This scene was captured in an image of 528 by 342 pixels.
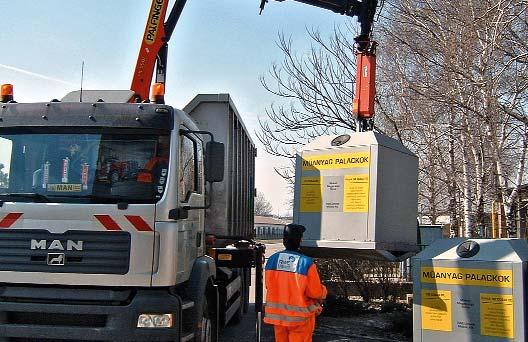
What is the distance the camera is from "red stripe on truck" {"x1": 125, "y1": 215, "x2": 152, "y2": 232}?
4.73m

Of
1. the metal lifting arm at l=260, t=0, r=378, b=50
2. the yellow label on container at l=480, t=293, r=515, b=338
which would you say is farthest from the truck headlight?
the metal lifting arm at l=260, t=0, r=378, b=50

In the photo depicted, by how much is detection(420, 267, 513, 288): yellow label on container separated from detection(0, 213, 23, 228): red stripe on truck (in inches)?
134

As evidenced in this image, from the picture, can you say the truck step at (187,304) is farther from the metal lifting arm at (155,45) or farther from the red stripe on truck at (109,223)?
the metal lifting arm at (155,45)

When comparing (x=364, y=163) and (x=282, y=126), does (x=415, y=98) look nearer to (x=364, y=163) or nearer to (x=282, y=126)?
(x=282, y=126)

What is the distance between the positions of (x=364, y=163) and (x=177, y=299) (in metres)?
1.98

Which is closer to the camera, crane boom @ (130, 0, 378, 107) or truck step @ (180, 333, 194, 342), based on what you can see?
truck step @ (180, 333, 194, 342)

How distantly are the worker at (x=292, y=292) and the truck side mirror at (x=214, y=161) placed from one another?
35.1 inches

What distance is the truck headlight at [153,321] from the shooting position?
4.63 m

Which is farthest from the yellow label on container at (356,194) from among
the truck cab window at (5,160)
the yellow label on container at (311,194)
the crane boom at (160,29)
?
the truck cab window at (5,160)

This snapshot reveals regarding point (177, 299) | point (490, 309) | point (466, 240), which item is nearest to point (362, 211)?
point (466, 240)

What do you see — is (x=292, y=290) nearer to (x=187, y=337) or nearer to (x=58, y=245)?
(x=187, y=337)

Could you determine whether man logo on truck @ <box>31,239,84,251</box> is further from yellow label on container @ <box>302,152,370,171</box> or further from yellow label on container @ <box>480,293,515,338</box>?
yellow label on container @ <box>480,293,515,338</box>

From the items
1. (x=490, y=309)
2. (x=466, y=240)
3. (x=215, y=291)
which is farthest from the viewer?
(x=215, y=291)

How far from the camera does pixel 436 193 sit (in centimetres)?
1240
